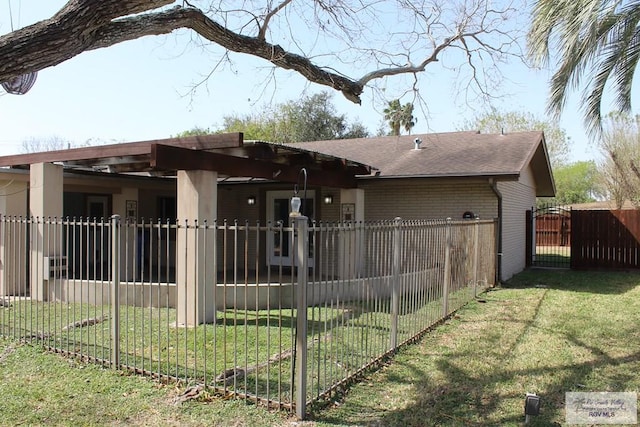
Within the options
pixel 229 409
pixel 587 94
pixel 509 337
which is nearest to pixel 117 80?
pixel 229 409

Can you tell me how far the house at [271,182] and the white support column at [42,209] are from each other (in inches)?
1.0

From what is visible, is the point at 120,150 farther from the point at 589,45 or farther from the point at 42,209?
the point at 589,45

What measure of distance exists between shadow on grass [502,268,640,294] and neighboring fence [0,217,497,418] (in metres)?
3.19

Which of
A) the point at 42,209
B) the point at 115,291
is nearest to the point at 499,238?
the point at 115,291

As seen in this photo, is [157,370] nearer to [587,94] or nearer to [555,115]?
[555,115]

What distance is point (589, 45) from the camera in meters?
8.34

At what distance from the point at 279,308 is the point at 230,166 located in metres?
3.31

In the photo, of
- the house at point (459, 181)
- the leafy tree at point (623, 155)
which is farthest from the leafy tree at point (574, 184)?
the house at point (459, 181)

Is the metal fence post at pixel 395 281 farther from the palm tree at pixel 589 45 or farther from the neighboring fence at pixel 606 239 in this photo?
the neighboring fence at pixel 606 239

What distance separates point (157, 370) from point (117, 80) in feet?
20.7

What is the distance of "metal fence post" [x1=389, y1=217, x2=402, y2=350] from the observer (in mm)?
6410

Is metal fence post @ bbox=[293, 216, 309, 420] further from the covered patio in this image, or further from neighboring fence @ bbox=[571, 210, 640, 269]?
neighboring fence @ bbox=[571, 210, 640, 269]

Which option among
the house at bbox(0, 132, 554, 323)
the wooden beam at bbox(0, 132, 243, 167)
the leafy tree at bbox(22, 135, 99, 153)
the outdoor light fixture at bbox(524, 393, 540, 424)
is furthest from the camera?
the leafy tree at bbox(22, 135, 99, 153)

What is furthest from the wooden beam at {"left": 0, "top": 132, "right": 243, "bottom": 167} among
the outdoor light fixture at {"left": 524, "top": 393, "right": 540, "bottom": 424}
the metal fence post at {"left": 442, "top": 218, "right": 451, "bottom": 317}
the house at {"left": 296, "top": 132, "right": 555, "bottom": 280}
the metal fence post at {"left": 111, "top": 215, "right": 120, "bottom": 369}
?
the house at {"left": 296, "top": 132, "right": 555, "bottom": 280}
